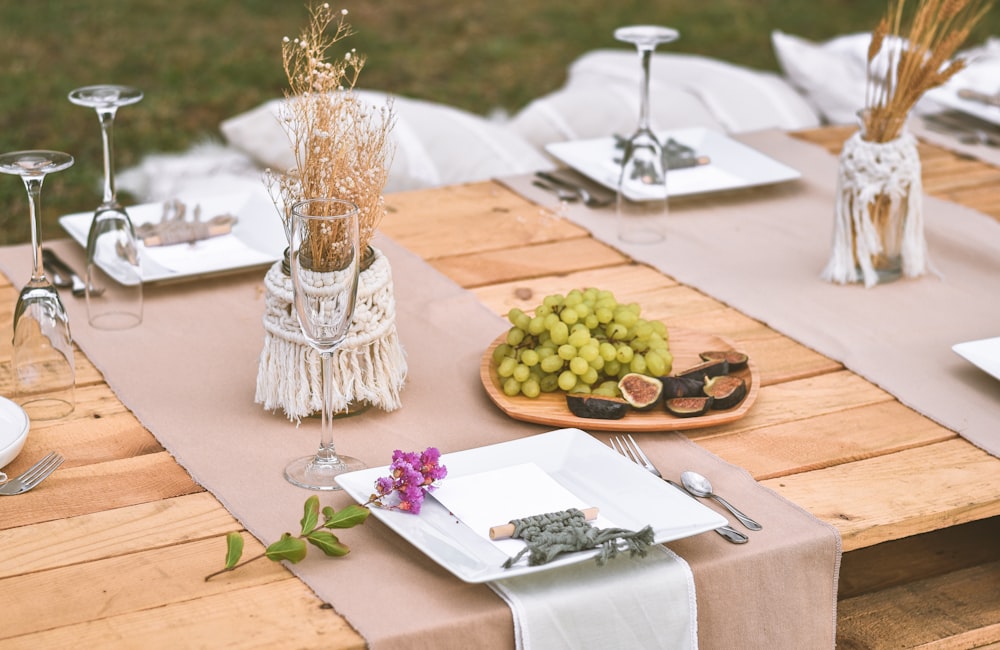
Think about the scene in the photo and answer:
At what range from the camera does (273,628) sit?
120 centimetres

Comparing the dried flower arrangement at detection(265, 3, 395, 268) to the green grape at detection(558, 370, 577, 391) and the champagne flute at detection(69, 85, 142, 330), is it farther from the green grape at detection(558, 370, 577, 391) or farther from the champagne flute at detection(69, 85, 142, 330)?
the champagne flute at detection(69, 85, 142, 330)

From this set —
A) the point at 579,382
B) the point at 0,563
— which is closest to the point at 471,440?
the point at 579,382

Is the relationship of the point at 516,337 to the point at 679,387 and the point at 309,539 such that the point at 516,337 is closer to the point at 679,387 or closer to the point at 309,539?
the point at 679,387

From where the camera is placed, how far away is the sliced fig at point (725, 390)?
1.62 m

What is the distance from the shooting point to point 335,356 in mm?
1581

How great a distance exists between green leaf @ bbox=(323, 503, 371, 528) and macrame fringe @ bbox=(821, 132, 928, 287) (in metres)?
1.09

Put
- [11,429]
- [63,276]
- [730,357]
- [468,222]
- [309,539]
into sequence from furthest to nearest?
[468,222]
[63,276]
[730,357]
[11,429]
[309,539]

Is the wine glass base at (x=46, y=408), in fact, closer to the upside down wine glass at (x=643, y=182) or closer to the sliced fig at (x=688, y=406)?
the sliced fig at (x=688, y=406)

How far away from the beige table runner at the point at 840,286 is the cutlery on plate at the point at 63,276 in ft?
2.92

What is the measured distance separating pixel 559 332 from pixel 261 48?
5.22 meters

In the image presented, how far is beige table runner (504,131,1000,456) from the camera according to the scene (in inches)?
69.5

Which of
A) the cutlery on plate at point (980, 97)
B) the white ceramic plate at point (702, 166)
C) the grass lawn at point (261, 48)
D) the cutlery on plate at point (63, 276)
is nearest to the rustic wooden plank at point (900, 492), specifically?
the white ceramic plate at point (702, 166)

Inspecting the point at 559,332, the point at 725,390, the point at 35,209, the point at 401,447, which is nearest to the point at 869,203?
the point at 725,390

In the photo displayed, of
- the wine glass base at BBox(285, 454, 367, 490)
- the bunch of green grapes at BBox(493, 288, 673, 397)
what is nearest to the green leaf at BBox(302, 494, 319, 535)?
the wine glass base at BBox(285, 454, 367, 490)
